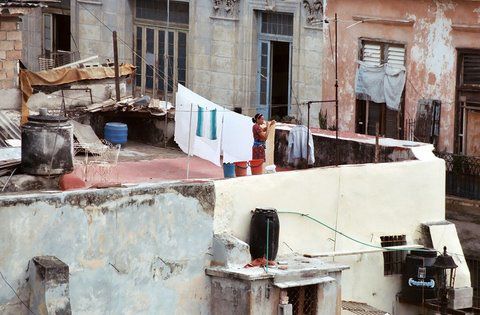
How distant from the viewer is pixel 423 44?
43.2 m

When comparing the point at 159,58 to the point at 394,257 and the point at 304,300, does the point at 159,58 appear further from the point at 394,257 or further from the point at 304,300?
the point at 304,300

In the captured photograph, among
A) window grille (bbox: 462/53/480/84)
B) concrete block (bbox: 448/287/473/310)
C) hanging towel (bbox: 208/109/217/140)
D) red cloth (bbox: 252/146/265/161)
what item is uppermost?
window grille (bbox: 462/53/480/84)

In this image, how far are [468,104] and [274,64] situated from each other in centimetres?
718

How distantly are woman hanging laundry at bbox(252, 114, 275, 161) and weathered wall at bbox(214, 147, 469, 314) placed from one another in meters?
1.77

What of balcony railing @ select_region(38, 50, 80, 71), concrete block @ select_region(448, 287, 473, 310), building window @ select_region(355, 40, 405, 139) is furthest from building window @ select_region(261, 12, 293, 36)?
concrete block @ select_region(448, 287, 473, 310)

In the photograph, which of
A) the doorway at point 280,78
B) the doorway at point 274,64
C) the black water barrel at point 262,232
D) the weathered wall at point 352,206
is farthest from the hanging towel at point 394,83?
the black water barrel at point 262,232

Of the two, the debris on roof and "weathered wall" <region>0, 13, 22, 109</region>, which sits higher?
"weathered wall" <region>0, 13, 22, 109</region>

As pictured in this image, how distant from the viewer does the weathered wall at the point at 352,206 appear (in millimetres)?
31922

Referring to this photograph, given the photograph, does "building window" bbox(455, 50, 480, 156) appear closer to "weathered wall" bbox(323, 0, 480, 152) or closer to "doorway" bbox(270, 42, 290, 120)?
"weathered wall" bbox(323, 0, 480, 152)

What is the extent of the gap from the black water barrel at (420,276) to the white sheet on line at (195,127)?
11.9 feet

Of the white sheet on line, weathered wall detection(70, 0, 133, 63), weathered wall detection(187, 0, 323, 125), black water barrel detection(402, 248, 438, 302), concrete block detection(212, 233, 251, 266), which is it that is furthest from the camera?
weathered wall detection(70, 0, 133, 63)

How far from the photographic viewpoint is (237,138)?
35.4 metres

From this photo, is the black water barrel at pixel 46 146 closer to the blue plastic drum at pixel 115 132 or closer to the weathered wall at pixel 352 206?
the weathered wall at pixel 352 206

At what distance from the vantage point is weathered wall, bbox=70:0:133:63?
50906mm
